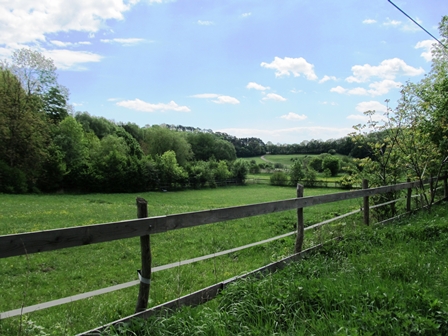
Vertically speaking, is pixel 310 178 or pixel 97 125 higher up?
pixel 97 125

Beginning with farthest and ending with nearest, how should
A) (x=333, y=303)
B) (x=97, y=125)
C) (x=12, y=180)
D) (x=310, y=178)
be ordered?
(x=97, y=125) → (x=310, y=178) → (x=12, y=180) → (x=333, y=303)

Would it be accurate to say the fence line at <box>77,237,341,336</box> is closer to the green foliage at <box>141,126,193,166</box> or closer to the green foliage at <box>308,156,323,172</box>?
the green foliage at <box>141,126,193,166</box>

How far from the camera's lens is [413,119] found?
9.42 m

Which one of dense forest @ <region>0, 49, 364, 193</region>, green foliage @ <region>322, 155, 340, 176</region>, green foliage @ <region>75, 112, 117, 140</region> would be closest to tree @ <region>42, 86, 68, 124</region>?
dense forest @ <region>0, 49, 364, 193</region>

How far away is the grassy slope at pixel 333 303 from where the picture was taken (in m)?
2.46

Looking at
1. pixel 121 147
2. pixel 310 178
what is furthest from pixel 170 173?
pixel 310 178

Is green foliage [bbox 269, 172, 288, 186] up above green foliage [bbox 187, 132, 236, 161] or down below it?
below

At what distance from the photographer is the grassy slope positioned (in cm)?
246

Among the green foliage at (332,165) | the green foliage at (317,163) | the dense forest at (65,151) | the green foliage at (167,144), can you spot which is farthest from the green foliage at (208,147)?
the green foliage at (332,165)

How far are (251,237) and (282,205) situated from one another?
6314 mm

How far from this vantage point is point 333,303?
2.90 metres

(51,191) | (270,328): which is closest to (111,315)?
(270,328)

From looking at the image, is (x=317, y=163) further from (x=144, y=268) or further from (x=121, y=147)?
(x=144, y=268)

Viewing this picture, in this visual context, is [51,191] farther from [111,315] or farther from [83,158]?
[111,315]
